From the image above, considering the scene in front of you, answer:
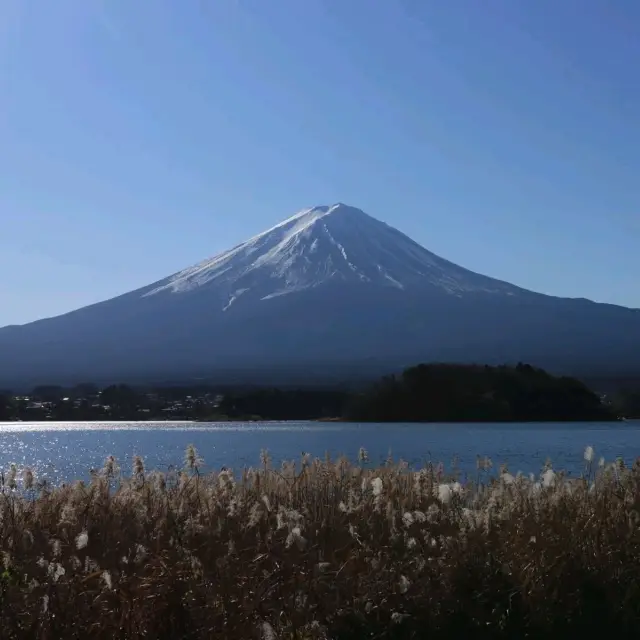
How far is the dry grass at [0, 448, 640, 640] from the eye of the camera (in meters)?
5.33

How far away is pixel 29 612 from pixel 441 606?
201 centimetres

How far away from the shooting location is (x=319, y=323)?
4968 inches

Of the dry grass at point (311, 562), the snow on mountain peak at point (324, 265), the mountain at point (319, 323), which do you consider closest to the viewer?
the dry grass at point (311, 562)

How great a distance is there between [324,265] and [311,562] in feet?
478

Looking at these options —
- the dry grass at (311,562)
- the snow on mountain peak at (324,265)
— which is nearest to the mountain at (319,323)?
the snow on mountain peak at (324,265)

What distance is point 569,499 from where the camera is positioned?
720 cm

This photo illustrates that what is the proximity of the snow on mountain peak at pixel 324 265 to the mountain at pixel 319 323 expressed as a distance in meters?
0.27

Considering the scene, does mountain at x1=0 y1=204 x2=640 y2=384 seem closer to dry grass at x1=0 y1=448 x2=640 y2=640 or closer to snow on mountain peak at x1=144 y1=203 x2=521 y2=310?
snow on mountain peak at x1=144 y1=203 x2=521 y2=310

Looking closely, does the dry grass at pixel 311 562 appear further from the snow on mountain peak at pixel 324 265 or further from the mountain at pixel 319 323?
the snow on mountain peak at pixel 324 265

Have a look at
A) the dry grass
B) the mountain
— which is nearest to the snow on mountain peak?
the mountain

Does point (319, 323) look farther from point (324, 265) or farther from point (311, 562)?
point (311, 562)

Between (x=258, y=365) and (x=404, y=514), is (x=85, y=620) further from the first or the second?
(x=258, y=365)

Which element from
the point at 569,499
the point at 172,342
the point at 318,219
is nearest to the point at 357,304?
the point at 172,342

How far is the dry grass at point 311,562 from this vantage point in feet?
17.5
